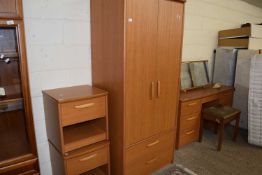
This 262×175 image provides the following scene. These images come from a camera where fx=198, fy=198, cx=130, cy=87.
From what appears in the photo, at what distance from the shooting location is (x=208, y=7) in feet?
11.0

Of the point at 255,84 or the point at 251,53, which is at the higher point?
the point at 251,53

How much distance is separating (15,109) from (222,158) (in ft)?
8.07

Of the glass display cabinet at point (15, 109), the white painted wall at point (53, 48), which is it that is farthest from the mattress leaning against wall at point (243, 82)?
the glass display cabinet at point (15, 109)

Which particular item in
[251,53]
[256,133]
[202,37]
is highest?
[202,37]

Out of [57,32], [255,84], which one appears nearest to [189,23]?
[255,84]

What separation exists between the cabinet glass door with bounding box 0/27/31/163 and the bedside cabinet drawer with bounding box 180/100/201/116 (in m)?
1.84

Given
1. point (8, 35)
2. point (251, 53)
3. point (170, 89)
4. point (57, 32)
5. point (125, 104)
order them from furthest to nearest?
1. point (251, 53)
2. point (170, 89)
3. point (57, 32)
4. point (125, 104)
5. point (8, 35)

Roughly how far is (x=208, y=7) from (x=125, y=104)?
8.43 feet

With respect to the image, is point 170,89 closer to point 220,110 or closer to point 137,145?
point 137,145

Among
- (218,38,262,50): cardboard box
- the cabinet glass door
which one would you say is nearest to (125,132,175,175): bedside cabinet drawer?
the cabinet glass door

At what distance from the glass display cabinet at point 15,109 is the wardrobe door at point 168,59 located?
→ 3.82 ft

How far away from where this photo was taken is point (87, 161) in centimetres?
181

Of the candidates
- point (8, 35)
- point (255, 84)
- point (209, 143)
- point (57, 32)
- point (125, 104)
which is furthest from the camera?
point (209, 143)

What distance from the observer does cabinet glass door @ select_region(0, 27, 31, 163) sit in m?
1.51
